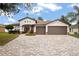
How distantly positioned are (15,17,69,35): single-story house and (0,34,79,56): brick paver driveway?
97 millimetres

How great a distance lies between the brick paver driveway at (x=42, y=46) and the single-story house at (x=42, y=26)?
97mm

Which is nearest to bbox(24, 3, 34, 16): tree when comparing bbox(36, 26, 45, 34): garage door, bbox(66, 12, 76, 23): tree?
bbox(36, 26, 45, 34): garage door

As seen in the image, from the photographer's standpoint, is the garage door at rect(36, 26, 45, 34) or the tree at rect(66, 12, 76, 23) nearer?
the tree at rect(66, 12, 76, 23)

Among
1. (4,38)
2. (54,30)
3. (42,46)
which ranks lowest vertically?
(42,46)

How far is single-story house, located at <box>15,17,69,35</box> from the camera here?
6.01m

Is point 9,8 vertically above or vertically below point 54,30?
above

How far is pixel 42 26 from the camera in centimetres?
607

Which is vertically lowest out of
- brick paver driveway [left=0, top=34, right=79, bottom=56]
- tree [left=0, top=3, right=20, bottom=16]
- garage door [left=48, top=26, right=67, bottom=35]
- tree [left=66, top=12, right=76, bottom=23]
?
brick paver driveway [left=0, top=34, right=79, bottom=56]

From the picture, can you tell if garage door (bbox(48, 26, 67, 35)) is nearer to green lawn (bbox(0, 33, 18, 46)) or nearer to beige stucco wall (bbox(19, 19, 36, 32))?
beige stucco wall (bbox(19, 19, 36, 32))

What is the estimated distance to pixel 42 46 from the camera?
6.01 m

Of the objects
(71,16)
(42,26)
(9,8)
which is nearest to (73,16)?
(71,16)

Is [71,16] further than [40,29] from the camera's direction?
No

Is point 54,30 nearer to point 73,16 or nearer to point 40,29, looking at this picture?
point 40,29

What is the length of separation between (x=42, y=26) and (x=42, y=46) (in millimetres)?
379
